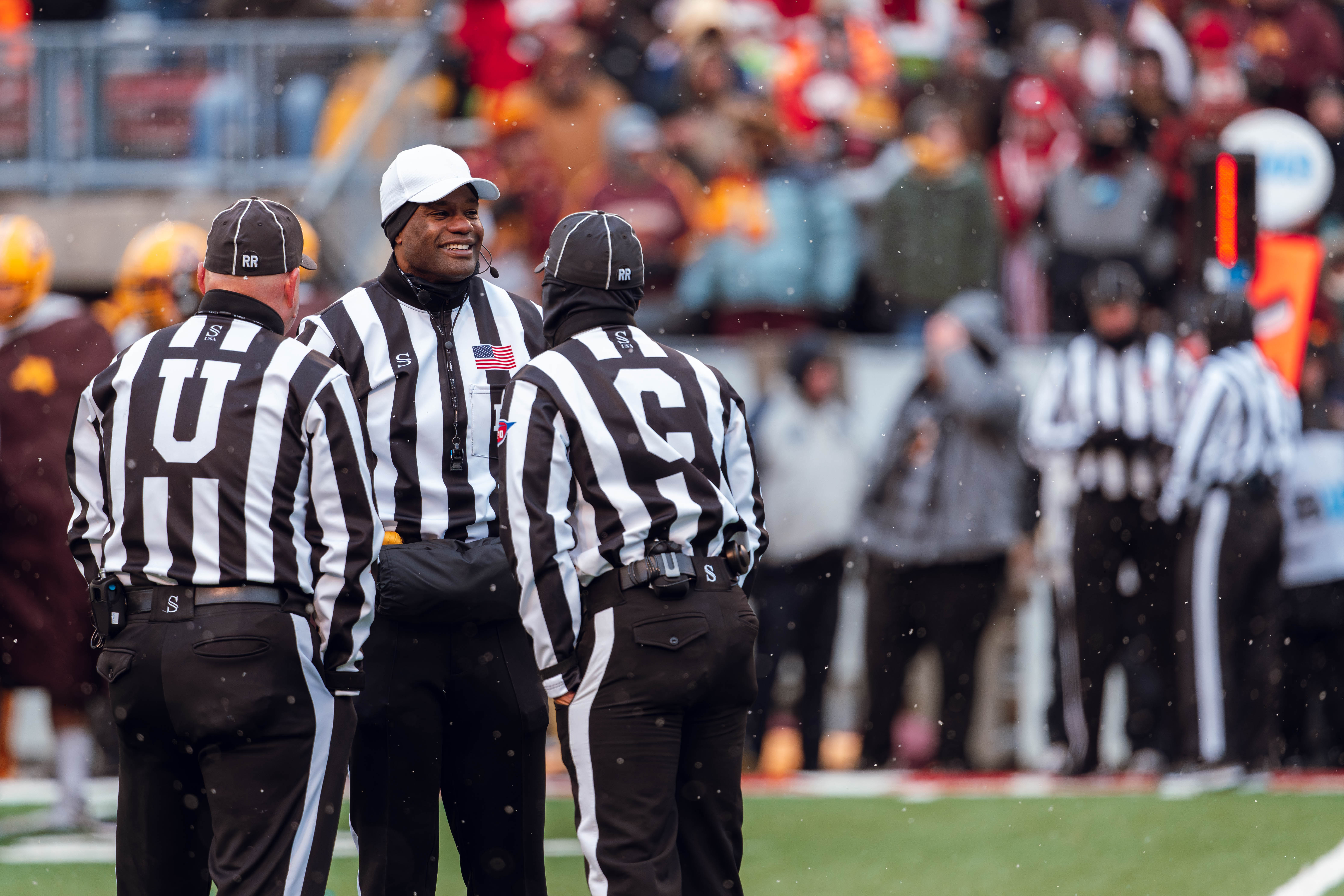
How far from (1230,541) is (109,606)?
6.69m

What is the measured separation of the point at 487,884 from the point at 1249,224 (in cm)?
645

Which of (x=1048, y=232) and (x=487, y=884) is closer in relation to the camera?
(x=487, y=884)

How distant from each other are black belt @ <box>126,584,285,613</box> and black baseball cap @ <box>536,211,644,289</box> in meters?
1.18

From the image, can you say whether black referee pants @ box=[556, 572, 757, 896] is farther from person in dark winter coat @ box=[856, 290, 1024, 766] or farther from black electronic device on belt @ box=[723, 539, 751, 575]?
person in dark winter coat @ box=[856, 290, 1024, 766]

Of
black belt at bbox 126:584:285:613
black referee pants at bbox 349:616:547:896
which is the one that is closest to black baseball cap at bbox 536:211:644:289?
black referee pants at bbox 349:616:547:896

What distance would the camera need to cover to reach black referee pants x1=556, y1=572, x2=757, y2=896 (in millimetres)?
5305

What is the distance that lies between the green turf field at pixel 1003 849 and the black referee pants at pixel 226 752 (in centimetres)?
256

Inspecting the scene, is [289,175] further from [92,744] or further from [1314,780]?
[1314,780]

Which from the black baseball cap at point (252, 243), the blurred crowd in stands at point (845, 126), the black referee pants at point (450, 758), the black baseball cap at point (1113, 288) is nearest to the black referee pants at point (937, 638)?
the black baseball cap at point (1113, 288)

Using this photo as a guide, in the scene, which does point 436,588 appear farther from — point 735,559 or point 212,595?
point 735,559

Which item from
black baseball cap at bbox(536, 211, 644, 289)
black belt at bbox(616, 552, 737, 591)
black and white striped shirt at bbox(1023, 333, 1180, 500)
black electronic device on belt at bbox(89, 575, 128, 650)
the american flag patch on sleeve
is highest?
black baseball cap at bbox(536, 211, 644, 289)

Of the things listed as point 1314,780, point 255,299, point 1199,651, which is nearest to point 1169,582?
point 1199,651

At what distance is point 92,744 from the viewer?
11328 millimetres

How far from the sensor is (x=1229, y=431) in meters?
10.3
